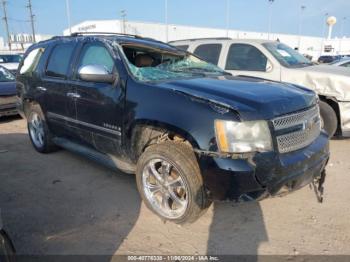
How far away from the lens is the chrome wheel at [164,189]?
127 inches

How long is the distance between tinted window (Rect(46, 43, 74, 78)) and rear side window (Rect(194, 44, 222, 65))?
315 cm

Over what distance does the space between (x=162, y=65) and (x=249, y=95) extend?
1581mm

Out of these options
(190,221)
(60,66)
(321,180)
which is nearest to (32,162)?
(60,66)

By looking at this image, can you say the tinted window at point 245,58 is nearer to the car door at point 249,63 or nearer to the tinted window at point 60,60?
the car door at point 249,63

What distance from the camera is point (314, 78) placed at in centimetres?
574

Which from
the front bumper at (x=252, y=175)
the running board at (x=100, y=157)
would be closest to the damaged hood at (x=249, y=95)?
the front bumper at (x=252, y=175)

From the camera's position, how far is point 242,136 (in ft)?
9.08

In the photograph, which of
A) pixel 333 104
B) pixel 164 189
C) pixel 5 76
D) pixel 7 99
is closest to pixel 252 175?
pixel 164 189

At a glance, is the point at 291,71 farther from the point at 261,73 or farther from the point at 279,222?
the point at 279,222

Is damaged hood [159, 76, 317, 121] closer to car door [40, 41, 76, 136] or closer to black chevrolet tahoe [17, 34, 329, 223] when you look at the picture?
black chevrolet tahoe [17, 34, 329, 223]

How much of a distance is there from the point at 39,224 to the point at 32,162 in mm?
2117

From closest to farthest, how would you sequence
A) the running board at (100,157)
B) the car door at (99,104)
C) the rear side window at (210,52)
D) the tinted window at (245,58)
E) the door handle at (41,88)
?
the car door at (99,104) < the running board at (100,157) < the door handle at (41,88) < the tinted window at (245,58) < the rear side window at (210,52)

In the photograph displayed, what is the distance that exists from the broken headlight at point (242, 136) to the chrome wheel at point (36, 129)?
358 centimetres

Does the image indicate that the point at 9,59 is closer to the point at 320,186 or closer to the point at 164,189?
the point at 164,189
